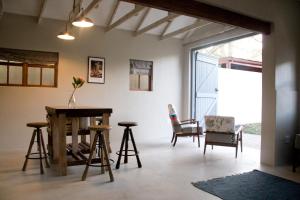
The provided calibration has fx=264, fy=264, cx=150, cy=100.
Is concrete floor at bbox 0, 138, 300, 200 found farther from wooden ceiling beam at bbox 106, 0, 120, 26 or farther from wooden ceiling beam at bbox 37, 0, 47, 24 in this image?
wooden ceiling beam at bbox 106, 0, 120, 26

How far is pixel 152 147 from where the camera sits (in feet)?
19.0

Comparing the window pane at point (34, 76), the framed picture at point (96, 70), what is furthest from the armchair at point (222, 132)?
the window pane at point (34, 76)

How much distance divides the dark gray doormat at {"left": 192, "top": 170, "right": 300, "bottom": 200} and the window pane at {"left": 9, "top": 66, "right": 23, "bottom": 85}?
4.18 meters

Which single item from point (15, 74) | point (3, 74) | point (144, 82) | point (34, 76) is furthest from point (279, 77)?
point (3, 74)

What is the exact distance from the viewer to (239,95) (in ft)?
30.0

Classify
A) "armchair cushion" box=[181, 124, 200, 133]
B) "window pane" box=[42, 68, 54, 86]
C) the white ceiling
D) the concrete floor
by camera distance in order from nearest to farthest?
the concrete floor → the white ceiling → "window pane" box=[42, 68, 54, 86] → "armchair cushion" box=[181, 124, 200, 133]

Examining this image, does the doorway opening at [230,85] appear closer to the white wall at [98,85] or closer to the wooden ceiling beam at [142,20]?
the white wall at [98,85]

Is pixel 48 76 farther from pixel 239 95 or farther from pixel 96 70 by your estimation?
pixel 239 95

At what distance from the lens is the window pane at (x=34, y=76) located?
557 centimetres

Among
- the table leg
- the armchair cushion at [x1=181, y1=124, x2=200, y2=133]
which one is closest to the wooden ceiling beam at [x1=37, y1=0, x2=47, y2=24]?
the table leg

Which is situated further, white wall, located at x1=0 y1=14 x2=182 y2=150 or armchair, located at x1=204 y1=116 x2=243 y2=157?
white wall, located at x1=0 y1=14 x2=182 y2=150

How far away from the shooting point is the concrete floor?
9.86ft

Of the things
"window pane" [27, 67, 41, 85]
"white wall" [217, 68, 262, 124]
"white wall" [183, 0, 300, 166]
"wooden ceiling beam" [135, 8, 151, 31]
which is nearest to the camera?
"white wall" [183, 0, 300, 166]

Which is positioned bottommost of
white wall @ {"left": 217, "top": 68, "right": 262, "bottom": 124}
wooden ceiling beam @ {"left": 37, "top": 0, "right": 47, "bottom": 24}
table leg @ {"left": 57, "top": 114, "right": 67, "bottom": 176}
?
table leg @ {"left": 57, "top": 114, "right": 67, "bottom": 176}
